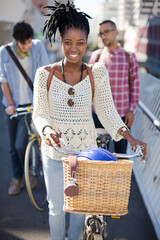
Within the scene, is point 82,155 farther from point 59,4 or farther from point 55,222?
point 59,4

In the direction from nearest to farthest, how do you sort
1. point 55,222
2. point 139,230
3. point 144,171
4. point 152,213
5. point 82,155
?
point 82,155 < point 55,222 < point 139,230 < point 152,213 < point 144,171

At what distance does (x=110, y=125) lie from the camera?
2205mm

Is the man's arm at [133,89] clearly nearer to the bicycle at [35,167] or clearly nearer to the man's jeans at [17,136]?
the bicycle at [35,167]

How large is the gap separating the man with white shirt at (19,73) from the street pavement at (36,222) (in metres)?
0.69

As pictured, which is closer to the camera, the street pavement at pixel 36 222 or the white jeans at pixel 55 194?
the white jeans at pixel 55 194

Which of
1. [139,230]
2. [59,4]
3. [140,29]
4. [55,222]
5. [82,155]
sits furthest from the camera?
[140,29]

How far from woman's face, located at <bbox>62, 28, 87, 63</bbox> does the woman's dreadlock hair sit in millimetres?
46

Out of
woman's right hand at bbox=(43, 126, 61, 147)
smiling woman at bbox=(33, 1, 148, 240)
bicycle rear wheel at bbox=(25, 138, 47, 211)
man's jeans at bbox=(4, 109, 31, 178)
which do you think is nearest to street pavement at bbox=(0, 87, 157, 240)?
bicycle rear wheel at bbox=(25, 138, 47, 211)

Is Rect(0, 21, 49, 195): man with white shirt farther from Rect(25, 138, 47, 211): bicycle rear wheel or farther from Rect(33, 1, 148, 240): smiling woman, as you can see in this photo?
Rect(33, 1, 148, 240): smiling woman

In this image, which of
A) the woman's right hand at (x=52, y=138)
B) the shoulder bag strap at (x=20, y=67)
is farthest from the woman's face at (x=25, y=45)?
the woman's right hand at (x=52, y=138)

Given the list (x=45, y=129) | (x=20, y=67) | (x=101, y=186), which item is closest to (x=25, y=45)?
(x=20, y=67)

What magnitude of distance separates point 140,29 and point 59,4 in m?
22.7

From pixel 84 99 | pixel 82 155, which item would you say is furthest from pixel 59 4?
pixel 82 155

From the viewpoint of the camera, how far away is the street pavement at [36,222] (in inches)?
128
